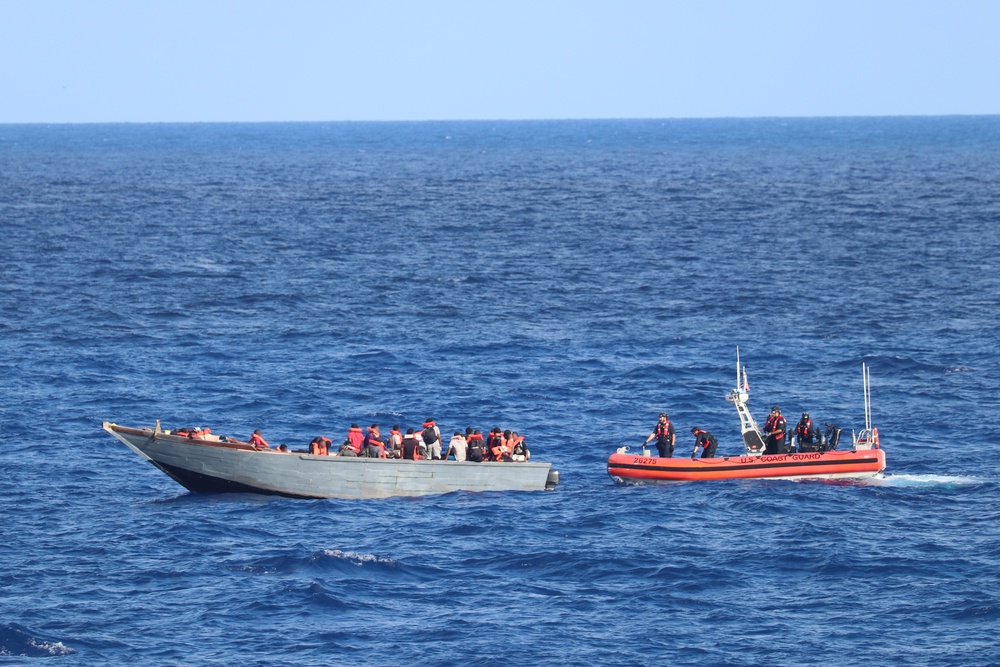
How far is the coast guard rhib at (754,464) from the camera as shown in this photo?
46531 millimetres

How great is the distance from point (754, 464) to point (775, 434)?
117 cm

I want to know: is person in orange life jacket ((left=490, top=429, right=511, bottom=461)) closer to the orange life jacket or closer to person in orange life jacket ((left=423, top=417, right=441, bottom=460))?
person in orange life jacket ((left=423, top=417, right=441, bottom=460))

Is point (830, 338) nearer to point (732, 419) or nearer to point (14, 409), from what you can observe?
point (732, 419)

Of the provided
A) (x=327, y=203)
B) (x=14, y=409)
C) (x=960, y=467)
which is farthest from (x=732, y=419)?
(x=327, y=203)

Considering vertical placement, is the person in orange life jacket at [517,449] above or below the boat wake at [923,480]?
above

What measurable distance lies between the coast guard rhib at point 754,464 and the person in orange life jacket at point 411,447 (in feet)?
21.2

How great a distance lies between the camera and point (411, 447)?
45.3 m

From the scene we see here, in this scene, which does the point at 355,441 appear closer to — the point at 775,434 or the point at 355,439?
the point at 355,439

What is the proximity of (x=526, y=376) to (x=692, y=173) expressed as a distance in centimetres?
12922

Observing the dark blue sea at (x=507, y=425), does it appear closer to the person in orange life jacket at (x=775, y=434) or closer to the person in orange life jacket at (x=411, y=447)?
the person in orange life jacket at (x=775, y=434)

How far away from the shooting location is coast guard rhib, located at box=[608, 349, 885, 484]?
46.5m

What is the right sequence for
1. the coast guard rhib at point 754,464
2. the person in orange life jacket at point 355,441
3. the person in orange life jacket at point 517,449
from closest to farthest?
the person in orange life jacket at point 355,441 → the person in orange life jacket at point 517,449 → the coast guard rhib at point 754,464

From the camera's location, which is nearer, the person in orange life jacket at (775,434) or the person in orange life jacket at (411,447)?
the person in orange life jacket at (411,447)

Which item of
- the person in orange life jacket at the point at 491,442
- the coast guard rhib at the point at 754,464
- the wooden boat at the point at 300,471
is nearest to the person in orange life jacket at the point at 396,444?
the wooden boat at the point at 300,471
